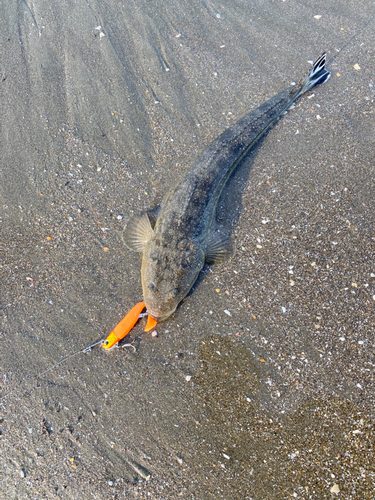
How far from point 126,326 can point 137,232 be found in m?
1.09

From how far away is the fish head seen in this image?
11.2 feet

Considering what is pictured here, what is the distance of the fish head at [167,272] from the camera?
342 centimetres

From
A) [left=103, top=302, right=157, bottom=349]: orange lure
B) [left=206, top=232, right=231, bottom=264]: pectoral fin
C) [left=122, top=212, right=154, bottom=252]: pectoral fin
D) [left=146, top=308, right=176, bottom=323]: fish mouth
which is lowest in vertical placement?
[left=206, top=232, right=231, bottom=264]: pectoral fin

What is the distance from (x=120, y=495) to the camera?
Result: 2.73 m

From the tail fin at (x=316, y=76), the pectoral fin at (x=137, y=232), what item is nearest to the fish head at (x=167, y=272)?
the pectoral fin at (x=137, y=232)

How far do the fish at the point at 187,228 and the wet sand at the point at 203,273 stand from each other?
171 millimetres

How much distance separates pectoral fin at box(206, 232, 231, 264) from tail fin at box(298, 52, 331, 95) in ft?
9.19

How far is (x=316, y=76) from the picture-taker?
17.2 feet

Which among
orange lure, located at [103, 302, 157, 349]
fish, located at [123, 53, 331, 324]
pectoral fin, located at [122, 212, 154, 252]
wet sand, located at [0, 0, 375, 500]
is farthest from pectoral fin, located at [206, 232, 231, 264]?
orange lure, located at [103, 302, 157, 349]

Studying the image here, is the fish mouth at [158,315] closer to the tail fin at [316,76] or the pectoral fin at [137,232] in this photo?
the pectoral fin at [137,232]

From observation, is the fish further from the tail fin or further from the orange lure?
the tail fin

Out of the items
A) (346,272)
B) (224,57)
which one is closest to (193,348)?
(346,272)

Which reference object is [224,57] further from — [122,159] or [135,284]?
[135,284]

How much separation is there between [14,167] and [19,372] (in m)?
2.51
